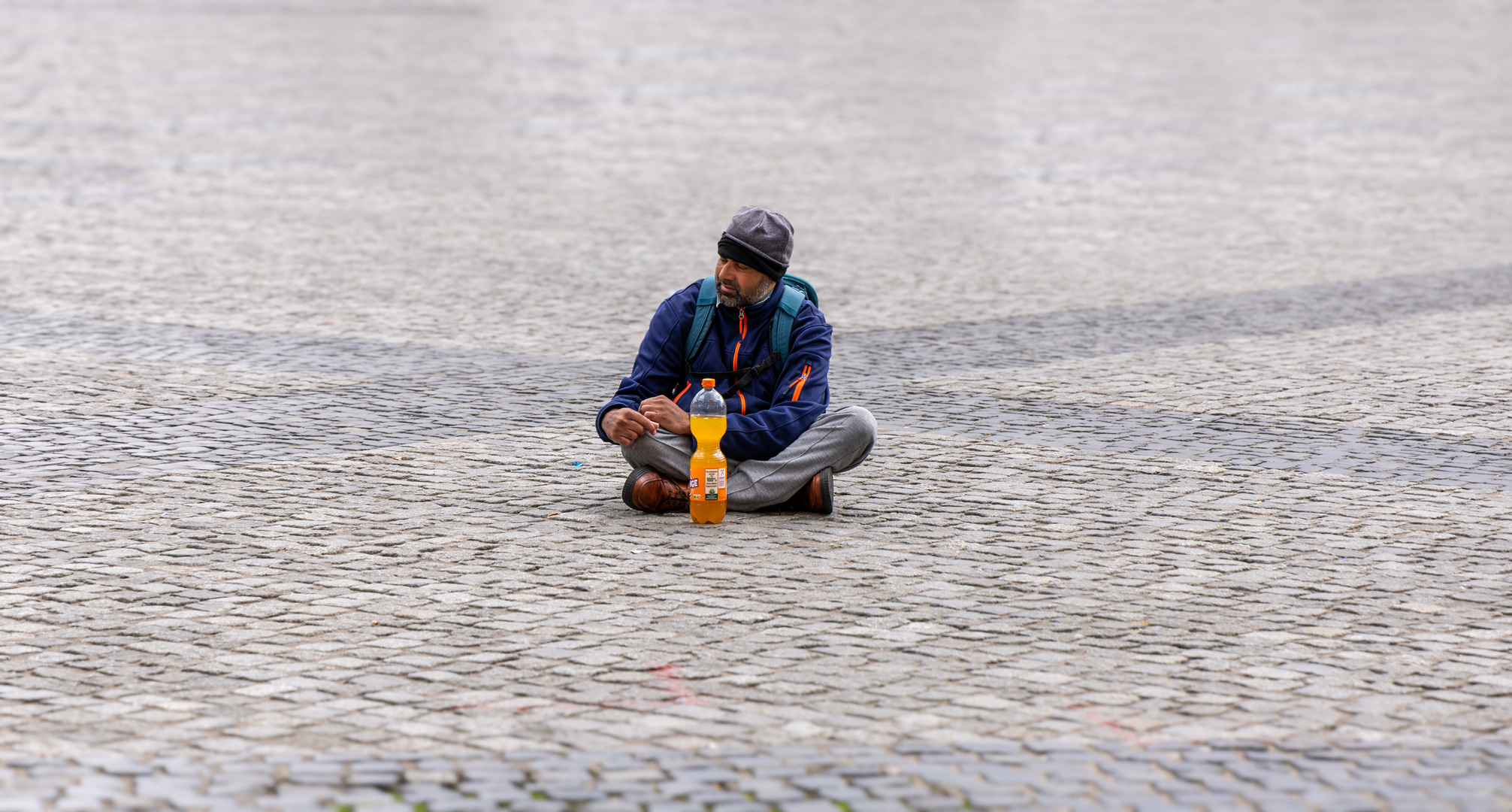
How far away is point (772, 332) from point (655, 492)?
2.19ft

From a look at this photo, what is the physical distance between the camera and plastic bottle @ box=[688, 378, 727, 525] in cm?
588

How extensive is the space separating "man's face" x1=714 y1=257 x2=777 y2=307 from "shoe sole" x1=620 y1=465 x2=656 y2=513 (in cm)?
62

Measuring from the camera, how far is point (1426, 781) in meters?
3.85

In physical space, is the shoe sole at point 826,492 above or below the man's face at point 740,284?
below

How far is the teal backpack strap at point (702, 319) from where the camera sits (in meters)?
6.09

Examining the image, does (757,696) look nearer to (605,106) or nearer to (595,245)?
(595,245)

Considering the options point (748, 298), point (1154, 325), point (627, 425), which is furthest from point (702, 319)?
point (1154, 325)

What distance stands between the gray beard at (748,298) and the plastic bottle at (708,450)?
285mm

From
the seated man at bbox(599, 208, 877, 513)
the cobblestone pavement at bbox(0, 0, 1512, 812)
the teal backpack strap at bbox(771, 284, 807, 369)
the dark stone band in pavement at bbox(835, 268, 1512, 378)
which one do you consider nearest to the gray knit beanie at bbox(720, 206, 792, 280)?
the seated man at bbox(599, 208, 877, 513)

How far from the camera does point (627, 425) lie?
596 centimetres

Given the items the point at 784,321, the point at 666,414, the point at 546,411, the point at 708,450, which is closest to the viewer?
the point at 708,450

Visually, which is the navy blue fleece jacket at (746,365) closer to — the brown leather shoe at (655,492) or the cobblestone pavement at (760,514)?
the brown leather shoe at (655,492)

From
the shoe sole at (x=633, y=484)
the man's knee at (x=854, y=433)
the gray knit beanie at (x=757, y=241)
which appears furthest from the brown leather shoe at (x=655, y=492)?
the gray knit beanie at (x=757, y=241)

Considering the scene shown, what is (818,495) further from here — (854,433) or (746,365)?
(746,365)
